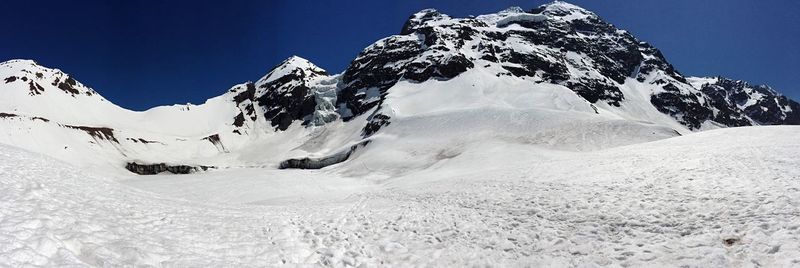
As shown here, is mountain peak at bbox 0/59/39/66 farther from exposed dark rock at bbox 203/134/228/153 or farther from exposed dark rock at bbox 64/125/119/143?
exposed dark rock at bbox 203/134/228/153

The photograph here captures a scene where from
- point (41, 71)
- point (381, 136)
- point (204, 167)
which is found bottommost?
point (204, 167)

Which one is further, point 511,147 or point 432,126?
point 432,126

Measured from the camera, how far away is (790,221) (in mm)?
12930

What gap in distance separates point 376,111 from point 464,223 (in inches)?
3484

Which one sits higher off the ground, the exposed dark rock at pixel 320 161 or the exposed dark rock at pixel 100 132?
the exposed dark rock at pixel 100 132

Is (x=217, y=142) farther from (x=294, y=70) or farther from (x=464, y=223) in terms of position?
(x=464, y=223)

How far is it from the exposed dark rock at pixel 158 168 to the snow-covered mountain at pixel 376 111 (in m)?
0.29

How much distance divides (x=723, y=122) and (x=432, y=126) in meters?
165

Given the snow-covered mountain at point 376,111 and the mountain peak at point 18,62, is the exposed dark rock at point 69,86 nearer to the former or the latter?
the snow-covered mountain at point 376,111

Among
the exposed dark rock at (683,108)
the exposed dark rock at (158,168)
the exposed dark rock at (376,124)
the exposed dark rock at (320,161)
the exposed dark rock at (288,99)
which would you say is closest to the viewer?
the exposed dark rock at (320,161)

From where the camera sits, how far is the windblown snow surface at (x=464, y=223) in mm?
11184

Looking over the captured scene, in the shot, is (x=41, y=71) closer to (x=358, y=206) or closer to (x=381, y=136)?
(x=381, y=136)

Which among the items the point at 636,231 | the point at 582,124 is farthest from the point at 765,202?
the point at 582,124

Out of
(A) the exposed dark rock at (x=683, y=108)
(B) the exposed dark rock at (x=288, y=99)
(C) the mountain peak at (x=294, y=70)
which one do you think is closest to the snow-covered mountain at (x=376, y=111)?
(B) the exposed dark rock at (x=288, y=99)
